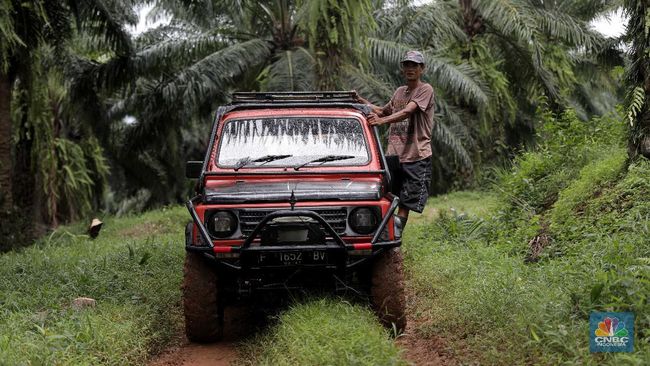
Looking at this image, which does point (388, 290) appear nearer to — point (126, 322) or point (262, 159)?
point (262, 159)

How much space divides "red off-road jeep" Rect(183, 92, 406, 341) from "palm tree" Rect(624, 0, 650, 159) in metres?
2.51

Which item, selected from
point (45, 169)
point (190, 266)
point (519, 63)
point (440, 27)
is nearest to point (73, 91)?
point (45, 169)

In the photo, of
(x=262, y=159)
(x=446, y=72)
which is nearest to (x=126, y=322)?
(x=262, y=159)

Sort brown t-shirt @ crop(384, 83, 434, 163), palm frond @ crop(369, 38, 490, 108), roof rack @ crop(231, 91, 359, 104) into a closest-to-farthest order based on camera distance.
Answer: roof rack @ crop(231, 91, 359, 104), brown t-shirt @ crop(384, 83, 434, 163), palm frond @ crop(369, 38, 490, 108)

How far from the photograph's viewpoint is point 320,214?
5.69 metres

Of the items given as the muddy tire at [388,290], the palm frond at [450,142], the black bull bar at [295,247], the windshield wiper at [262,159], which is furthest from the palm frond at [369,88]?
the black bull bar at [295,247]

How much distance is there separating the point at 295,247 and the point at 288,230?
15cm

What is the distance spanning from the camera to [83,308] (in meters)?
6.14

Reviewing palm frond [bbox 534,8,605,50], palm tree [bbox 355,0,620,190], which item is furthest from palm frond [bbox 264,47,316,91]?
palm frond [bbox 534,8,605,50]

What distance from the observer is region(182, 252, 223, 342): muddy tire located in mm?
5785

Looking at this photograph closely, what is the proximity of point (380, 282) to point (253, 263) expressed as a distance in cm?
105

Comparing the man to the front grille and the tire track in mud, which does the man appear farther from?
the tire track in mud

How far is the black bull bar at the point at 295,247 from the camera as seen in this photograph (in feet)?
17.9

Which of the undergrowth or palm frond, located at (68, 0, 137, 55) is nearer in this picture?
the undergrowth
